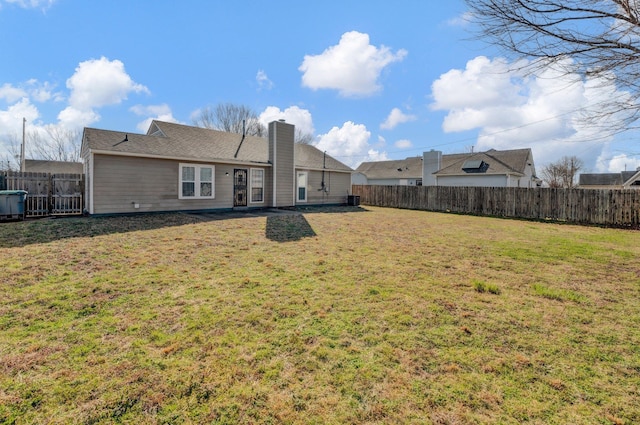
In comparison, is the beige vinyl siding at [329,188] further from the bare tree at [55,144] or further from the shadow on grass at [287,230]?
the bare tree at [55,144]

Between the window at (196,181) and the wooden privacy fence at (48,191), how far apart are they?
11.2ft

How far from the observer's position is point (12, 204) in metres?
9.20

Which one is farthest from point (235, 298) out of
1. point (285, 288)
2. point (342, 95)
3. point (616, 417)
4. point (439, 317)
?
point (342, 95)

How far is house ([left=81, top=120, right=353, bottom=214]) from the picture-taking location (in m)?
10.4

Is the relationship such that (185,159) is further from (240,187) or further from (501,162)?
(501,162)

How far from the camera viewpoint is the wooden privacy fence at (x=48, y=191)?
9969 mm

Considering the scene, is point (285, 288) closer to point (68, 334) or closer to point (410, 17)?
point (68, 334)

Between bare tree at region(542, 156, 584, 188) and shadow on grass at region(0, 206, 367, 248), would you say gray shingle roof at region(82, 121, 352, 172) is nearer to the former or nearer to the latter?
shadow on grass at region(0, 206, 367, 248)

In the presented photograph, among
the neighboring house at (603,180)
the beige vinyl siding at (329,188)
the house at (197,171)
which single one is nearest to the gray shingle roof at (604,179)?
the neighboring house at (603,180)

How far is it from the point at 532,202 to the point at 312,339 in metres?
15.6

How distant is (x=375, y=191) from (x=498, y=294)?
17399mm

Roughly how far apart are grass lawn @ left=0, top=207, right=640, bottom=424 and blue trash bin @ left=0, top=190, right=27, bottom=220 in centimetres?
514

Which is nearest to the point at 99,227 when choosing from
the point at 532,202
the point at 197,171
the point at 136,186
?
the point at 136,186

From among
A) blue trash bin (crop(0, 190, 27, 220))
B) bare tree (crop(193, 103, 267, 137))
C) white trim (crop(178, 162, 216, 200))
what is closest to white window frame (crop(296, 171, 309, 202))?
white trim (crop(178, 162, 216, 200))
